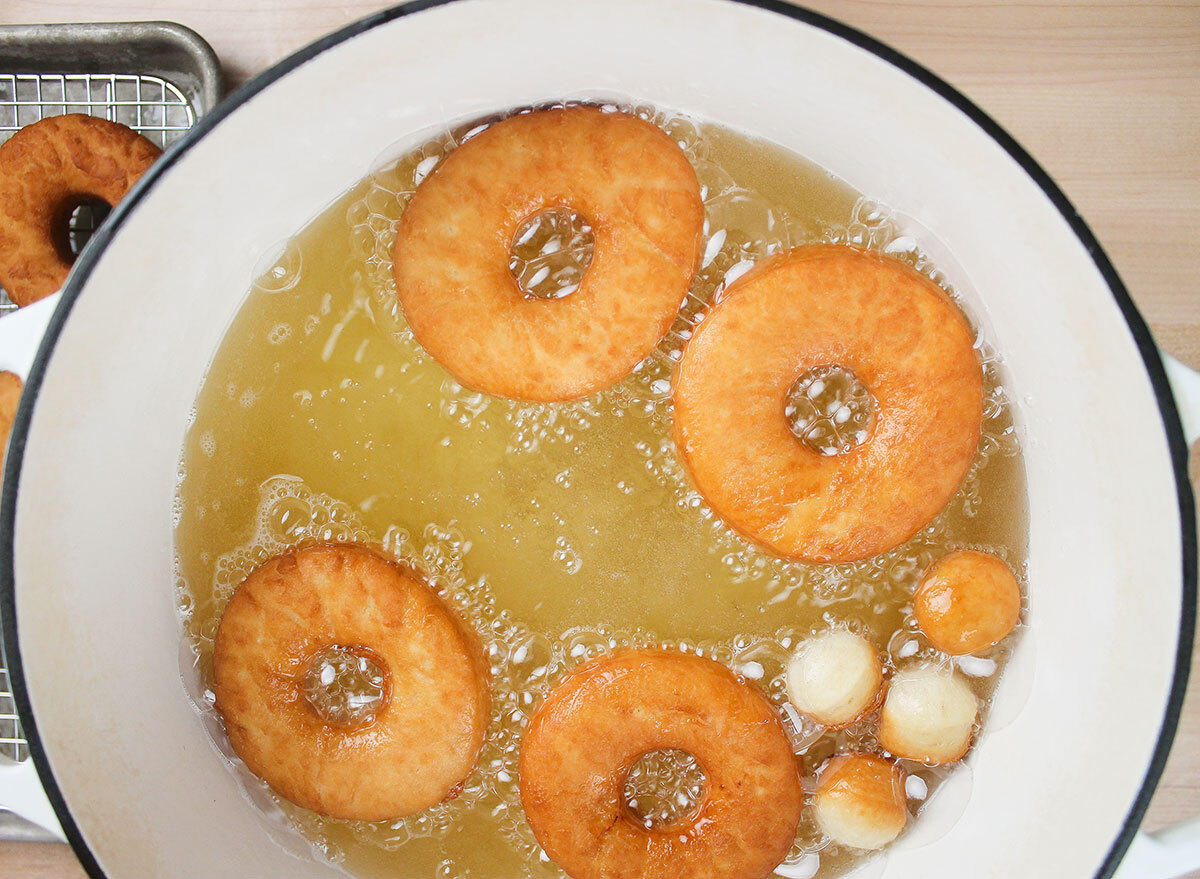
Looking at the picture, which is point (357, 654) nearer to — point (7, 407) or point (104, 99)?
point (7, 407)

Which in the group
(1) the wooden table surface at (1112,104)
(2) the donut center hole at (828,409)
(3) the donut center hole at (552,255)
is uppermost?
(1) the wooden table surface at (1112,104)

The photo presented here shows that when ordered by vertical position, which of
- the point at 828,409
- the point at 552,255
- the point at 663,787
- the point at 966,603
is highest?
the point at 552,255

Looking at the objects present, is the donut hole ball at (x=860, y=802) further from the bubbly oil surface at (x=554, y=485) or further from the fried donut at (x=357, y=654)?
the fried donut at (x=357, y=654)

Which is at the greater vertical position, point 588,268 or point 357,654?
point 588,268

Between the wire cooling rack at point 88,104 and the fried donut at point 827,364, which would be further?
the wire cooling rack at point 88,104

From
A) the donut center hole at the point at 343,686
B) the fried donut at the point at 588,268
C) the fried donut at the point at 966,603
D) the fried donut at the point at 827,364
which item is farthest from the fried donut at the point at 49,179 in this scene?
the fried donut at the point at 966,603

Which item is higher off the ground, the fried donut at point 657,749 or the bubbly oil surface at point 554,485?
the bubbly oil surface at point 554,485

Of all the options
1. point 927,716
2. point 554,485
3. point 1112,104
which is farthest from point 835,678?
point 1112,104

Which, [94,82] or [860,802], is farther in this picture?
[94,82]
